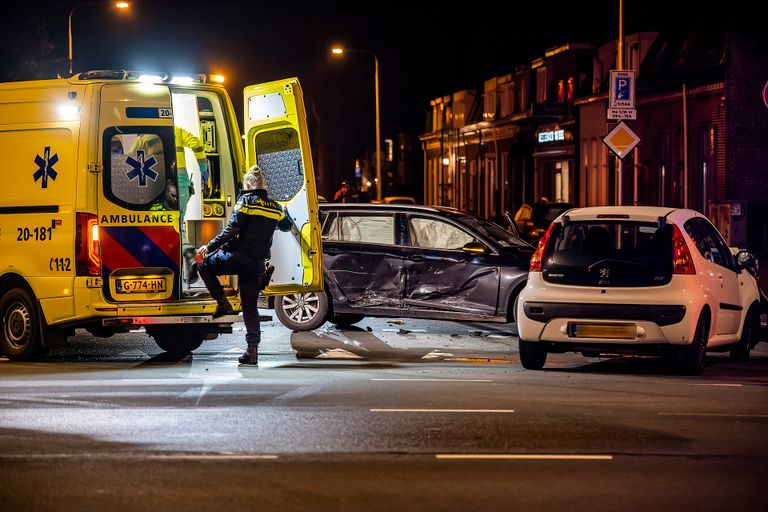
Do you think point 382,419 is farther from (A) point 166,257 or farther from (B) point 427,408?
(A) point 166,257

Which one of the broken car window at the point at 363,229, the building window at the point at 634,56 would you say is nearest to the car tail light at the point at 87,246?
the broken car window at the point at 363,229

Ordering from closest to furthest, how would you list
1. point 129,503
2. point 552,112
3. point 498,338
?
point 129,503 < point 498,338 < point 552,112

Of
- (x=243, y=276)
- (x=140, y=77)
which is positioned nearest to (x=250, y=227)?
(x=243, y=276)

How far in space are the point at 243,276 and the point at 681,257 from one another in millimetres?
3937

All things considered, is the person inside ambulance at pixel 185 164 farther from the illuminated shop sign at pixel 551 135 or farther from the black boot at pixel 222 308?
the illuminated shop sign at pixel 551 135

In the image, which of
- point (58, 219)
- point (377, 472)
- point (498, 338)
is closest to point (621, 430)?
point (377, 472)

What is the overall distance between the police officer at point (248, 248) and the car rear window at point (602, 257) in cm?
257

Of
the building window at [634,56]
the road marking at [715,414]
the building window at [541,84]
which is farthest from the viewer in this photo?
the building window at [541,84]

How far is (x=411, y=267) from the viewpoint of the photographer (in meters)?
15.6

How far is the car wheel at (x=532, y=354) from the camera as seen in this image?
12.1 m

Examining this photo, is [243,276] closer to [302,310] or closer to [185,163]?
[185,163]

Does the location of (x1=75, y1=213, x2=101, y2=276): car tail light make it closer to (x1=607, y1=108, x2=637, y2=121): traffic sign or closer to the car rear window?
the car rear window

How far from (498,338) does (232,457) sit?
8.67 meters

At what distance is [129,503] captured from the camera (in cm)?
632
